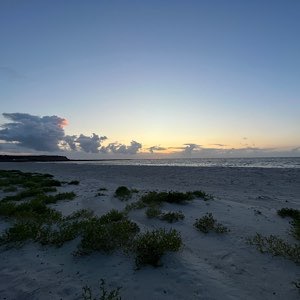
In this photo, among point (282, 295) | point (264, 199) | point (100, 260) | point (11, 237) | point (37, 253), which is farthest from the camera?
point (264, 199)

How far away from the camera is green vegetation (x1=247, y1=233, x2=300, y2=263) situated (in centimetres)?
723

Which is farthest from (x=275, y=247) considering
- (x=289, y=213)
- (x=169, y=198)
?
(x=169, y=198)

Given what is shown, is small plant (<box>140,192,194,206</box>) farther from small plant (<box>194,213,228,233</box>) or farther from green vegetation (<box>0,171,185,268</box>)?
small plant (<box>194,213,228,233</box>)

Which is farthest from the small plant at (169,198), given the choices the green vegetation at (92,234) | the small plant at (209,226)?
the small plant at (209,226)

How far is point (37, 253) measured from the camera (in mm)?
8148

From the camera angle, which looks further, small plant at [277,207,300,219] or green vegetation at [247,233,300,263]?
small plant at [277,207,300,219]

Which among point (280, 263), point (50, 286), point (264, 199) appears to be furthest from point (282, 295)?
point (264, 199)

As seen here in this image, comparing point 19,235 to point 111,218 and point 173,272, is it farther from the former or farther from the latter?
point 173,272

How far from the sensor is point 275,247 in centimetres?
761

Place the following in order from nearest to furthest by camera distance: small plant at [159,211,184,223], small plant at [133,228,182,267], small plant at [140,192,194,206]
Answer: small plant at [133,228,182,267]
small plant at [159,211,184,223]
small plant at [140,192,194,206]

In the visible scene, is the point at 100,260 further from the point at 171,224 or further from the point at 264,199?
the point at 264,199

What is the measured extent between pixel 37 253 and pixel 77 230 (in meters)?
1.46

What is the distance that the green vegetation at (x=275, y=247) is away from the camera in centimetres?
723

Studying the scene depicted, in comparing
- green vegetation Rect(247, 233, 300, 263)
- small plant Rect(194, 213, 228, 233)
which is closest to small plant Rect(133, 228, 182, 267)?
small plant Rect(194, 213, 228, 233)
